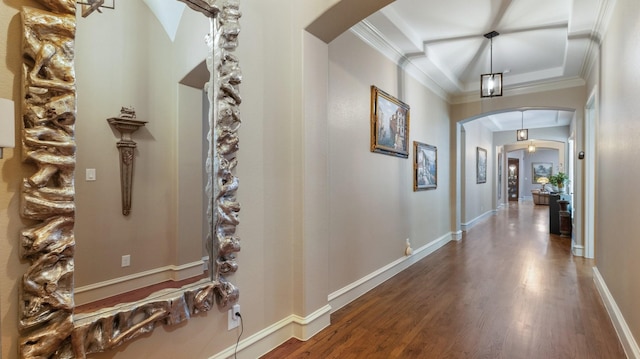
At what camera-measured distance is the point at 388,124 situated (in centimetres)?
373

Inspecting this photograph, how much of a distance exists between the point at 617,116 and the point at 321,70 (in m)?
2.51

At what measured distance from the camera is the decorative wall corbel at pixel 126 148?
1.51m

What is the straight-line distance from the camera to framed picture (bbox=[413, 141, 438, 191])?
4504 mm

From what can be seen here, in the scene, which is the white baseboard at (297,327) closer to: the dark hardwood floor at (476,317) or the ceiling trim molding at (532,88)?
the dark hardwood floor at (476,317)

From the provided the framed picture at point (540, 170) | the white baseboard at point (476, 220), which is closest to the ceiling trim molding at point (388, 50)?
the white baseboard at point (476, 220)

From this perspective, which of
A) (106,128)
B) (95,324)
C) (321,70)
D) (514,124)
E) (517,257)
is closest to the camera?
(95,324)

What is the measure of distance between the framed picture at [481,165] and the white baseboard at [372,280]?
4.52m

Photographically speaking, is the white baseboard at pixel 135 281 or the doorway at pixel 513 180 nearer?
the white baseboard at pixel 135 281

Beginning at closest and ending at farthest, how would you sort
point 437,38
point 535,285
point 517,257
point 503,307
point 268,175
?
point 268,175
point 503,307
point 535,285
point 437,38
point 517,257

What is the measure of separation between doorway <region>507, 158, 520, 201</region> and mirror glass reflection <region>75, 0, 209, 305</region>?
17.4m

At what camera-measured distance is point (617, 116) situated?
101 inches

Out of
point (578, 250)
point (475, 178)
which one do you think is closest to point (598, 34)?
point (578, 250)

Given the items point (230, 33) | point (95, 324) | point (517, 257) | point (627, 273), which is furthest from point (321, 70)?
point (517, 257)

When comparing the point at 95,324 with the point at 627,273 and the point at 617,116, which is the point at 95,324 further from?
the point at 617,116
